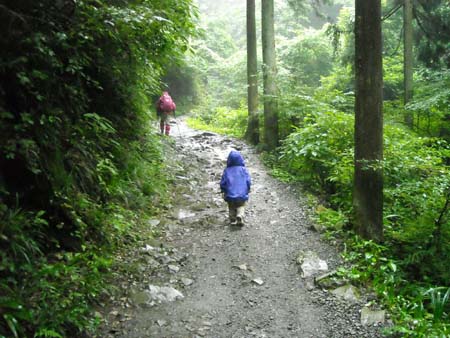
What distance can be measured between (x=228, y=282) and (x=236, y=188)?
2485 mm

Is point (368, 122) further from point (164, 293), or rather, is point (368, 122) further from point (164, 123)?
point (164, 123)

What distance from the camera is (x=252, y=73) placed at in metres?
15.3

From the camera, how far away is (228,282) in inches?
218

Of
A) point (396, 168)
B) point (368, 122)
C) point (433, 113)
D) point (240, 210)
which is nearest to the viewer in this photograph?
point (368, 122)

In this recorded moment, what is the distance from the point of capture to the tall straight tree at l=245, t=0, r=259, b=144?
14.8 meters

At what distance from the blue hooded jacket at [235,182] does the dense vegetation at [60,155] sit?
6.22 ft

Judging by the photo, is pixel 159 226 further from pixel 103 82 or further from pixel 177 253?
pixel 103 82

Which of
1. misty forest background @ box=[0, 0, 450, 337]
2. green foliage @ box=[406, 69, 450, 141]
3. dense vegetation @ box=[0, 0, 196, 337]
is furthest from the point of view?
green foliage @ box=[406, 69, 450, 141]

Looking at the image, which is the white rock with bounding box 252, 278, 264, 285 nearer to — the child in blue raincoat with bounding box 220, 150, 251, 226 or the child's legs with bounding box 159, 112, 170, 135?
the child in blue raincoat with bounding box 220, 150, 251, 226

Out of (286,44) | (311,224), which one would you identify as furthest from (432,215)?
(286,44)

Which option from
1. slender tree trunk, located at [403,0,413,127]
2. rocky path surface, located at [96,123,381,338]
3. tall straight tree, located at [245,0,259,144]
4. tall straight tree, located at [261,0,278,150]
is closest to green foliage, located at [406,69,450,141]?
slender tree trunk, located at [403,0,413,127]

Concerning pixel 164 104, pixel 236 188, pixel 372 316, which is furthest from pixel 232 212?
pixel 164 104

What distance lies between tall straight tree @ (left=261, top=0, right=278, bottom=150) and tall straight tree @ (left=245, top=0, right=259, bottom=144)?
1617 mm

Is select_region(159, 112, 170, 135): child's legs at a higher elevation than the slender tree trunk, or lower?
lower
